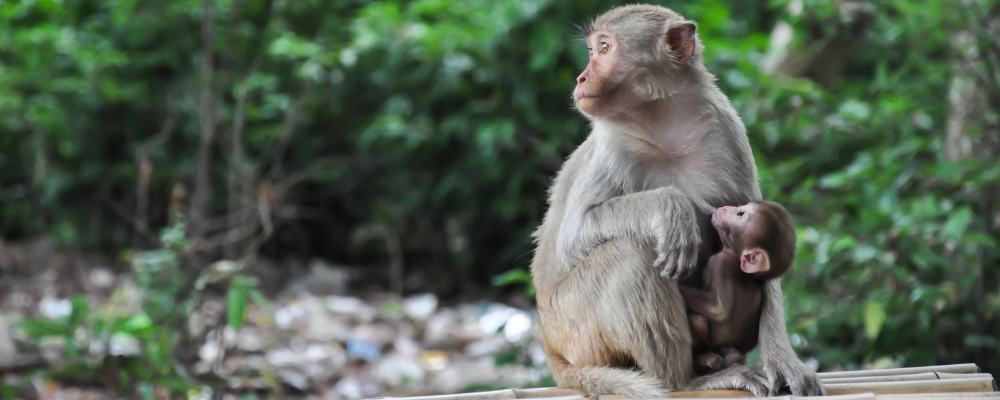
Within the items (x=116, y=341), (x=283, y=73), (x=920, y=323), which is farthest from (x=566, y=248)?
(x=283, y=73)

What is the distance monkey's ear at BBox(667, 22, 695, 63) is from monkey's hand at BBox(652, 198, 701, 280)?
1.95 feet

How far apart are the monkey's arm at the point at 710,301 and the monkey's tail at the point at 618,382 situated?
12.1 inches

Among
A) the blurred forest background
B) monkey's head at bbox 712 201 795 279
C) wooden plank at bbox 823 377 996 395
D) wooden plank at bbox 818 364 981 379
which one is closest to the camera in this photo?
monkey's head at bbox 712 201 795 279

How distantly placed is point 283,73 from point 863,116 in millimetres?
4661

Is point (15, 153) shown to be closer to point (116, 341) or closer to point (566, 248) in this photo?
point (116, 341)

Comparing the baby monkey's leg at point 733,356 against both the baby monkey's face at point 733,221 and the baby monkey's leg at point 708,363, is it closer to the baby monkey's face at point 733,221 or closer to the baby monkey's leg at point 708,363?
the baby monkey's leg at point 708,363

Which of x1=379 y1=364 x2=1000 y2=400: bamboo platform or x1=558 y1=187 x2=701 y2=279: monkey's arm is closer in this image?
x1=379 y1=364 x2=1000 y2=400: bamboo platform

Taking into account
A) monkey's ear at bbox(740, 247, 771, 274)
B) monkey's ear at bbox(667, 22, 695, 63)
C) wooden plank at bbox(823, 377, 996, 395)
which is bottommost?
wooden plank at bbox(823, 377, 996, 395)

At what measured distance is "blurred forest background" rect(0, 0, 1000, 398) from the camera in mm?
5246

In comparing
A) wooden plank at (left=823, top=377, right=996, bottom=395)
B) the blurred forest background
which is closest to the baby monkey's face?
wooden plank at (left=823, top=377, right=996, bottom=395)

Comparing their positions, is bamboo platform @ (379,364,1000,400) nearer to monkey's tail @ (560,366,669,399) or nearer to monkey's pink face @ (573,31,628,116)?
monkey's tail @ (560,366,669,399)

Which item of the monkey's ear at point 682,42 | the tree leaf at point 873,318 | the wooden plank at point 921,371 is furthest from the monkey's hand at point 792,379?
the tree leaf at point 873,318

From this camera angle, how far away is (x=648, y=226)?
3168 mm

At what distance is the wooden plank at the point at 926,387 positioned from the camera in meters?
3.22
